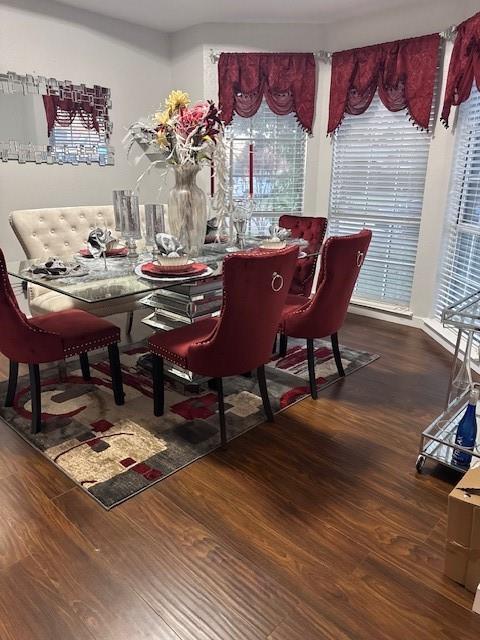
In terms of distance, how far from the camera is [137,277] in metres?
2.37

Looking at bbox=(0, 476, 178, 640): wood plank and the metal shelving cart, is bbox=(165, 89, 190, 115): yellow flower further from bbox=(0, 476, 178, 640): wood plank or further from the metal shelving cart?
bbox=(0, 476, 178, 640): wood plank

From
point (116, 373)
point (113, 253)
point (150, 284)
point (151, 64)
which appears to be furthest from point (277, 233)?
point (151, 64)

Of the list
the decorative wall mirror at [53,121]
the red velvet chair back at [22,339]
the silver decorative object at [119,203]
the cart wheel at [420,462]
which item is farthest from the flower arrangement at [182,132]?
the cart wheel at [420,462]

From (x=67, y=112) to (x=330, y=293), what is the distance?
2929 millimetres

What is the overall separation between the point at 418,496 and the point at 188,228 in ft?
6.05

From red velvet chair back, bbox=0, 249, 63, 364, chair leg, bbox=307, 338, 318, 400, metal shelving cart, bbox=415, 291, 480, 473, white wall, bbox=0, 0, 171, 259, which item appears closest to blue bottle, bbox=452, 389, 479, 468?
metal shelving cart, bbox=415, 291, 480, 473

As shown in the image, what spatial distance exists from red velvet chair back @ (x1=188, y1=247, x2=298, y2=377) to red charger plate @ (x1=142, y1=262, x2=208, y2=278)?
1.23ft

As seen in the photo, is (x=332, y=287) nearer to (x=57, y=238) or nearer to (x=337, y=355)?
(x=337, y=355)

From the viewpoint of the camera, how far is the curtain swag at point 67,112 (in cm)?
388

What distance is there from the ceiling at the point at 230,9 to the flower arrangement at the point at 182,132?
185 centimetres

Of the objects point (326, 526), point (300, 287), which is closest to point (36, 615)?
point (326, 526)

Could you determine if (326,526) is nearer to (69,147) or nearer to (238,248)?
(238,248)

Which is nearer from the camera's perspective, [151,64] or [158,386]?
[158,386]

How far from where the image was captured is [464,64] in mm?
3209
